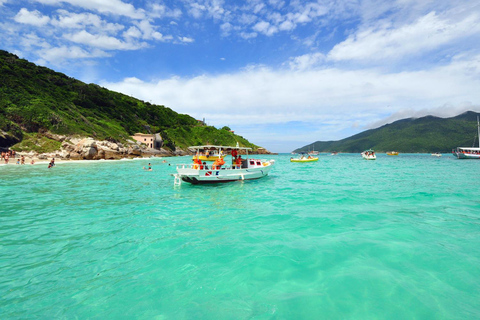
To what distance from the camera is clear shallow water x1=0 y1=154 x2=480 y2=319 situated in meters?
4.39

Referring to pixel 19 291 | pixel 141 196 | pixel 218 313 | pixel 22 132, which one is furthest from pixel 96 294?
pixel 22 132

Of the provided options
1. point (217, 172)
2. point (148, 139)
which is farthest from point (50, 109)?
point (217, 172)

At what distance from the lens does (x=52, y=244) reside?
23.9 ft

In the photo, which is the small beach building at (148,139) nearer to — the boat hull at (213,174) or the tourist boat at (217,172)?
the tourist boat at (217,172)

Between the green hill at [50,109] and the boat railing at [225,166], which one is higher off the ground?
the green hill at [50,109]

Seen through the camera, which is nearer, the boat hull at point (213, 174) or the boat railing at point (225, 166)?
the boat hull at point (213, 174)

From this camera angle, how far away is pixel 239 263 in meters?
6.17

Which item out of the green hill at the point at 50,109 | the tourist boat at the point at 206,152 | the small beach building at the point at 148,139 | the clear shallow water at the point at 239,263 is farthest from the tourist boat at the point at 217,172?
the small beach building at the point at 148,139

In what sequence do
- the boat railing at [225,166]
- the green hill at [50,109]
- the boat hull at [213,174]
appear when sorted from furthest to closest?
the green hill at [50,109]
the boat railing at [225,166]
the boat hull at [213,174]

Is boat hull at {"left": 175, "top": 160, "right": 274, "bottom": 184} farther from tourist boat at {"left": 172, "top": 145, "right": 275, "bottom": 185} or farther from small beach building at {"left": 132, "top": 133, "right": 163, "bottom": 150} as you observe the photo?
small beach building at {"left": 132, "top": 133, "right": 163, "bottom": 150}

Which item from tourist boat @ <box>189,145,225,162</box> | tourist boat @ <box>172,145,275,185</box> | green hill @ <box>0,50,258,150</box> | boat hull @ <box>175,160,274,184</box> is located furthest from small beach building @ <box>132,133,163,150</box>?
boat hull @ <box>175,160,274,184</box>

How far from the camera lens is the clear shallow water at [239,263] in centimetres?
439

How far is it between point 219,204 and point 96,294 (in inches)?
355

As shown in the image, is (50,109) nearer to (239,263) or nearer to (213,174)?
(213,174)
